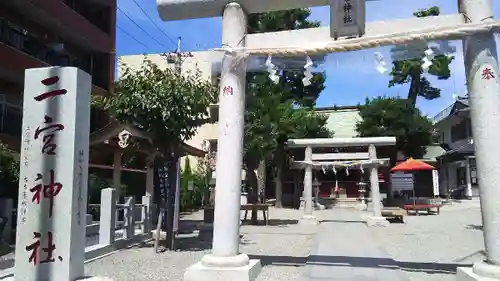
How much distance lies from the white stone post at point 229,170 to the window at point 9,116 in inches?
511

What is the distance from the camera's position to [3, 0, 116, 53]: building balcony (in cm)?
1773

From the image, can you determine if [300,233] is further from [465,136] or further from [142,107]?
[465,136]

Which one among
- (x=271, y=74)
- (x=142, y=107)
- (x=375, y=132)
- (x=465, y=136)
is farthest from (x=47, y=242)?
(x=465, y=136)

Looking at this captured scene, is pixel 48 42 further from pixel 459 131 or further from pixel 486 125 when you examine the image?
pixel 459 131

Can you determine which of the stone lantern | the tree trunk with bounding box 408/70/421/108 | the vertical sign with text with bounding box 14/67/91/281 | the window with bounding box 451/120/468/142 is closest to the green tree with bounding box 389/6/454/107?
the tree trunk with bounding box 408/70/421/108

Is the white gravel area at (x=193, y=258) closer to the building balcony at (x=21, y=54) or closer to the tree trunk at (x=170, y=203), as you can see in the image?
the tree trunk at (x=170, y=203)

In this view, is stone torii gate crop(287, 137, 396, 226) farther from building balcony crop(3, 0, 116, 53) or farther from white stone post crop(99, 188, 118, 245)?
building balcony crop(3, 0, 116, 53)

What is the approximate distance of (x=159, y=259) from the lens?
916 cm

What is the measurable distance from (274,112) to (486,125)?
17.8m

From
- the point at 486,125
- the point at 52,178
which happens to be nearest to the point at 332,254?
the point at 486,125

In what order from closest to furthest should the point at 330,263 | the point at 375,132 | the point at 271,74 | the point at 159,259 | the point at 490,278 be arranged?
the point at 490,278 < the point at 271,74 < the point at 330,263 < the point at 159,259 < the point at 375,132

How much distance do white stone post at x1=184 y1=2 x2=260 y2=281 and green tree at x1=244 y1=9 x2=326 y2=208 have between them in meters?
9.60

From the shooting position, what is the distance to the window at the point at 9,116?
655 inches

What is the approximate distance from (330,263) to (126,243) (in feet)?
17.4
